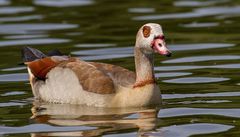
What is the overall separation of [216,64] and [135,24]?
18.0 ft

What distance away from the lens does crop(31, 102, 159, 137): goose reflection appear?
12.7 meters

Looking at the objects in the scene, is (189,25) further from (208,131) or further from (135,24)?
(208,131)

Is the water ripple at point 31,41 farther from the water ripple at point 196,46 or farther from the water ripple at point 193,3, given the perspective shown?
the water ripple at point 193,3

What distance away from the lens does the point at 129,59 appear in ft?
61.3

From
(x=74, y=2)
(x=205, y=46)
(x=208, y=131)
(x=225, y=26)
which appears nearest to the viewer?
(x=208, y=131)

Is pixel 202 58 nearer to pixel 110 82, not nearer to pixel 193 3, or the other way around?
pixel 110 82

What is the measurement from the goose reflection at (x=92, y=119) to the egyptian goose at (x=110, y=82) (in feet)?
0.44

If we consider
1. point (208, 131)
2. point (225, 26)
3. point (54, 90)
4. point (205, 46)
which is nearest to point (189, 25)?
point (225, 26)

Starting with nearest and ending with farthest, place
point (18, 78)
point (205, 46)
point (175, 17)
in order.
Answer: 1. point (18, 78)
2. point (205, 46)
3. point (175, 17)

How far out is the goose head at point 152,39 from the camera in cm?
1405

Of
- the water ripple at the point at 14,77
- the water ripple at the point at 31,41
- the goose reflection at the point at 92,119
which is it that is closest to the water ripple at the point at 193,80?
the goose reflection at the point at 92,119

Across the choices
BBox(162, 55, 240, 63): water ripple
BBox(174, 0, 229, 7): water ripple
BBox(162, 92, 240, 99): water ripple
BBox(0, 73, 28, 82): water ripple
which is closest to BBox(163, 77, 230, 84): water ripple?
BBox(162, 92, 240, 99): water ripple

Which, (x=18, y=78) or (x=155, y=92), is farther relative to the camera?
(x=18, y=78)

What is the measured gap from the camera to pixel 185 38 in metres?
21.0
